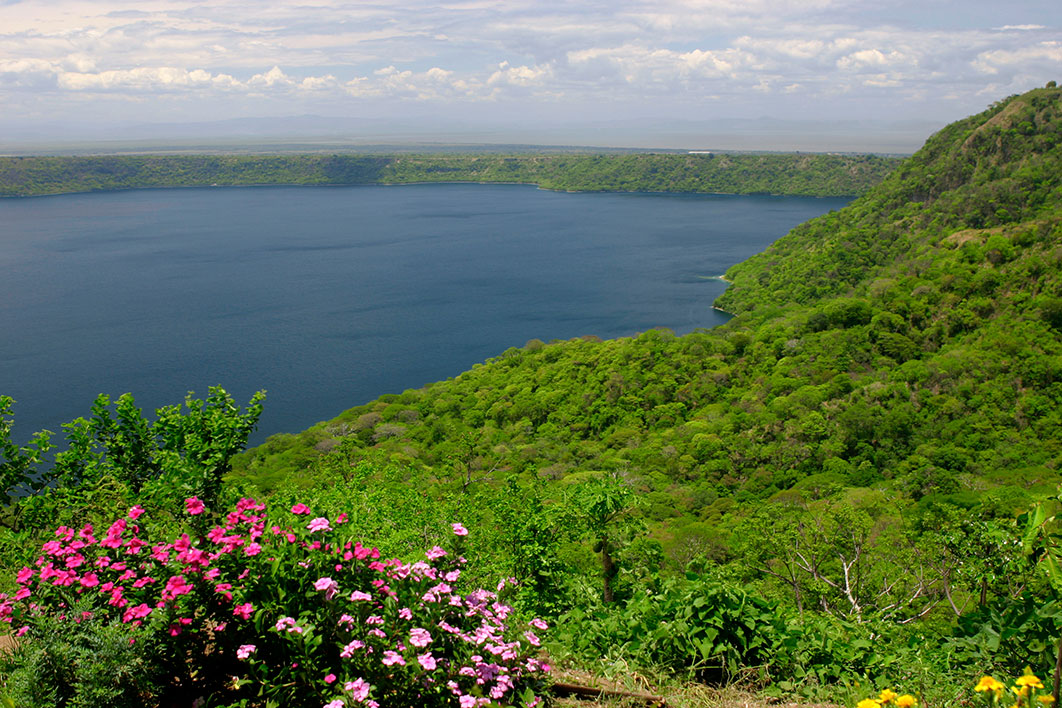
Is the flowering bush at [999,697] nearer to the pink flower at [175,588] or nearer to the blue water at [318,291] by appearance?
the pink flower at [175,588]

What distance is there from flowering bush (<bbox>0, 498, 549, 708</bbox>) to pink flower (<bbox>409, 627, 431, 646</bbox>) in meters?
0.01

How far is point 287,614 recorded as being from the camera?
4.18 metres

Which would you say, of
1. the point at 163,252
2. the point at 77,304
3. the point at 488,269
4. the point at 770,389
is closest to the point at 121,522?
the point at 770,389

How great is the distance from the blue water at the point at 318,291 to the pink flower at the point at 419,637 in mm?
42073

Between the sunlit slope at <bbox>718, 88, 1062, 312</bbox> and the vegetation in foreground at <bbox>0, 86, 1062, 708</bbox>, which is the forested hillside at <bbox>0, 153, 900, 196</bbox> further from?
the vegetation in foreground at <bbox>0, 86, 1062, 708</bbox>

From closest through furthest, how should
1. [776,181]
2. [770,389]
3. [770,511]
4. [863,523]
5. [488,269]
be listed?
[863,523] < [770,511] < [770,389] < [488,269] < [776,181]

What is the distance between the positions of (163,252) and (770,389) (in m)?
88.0

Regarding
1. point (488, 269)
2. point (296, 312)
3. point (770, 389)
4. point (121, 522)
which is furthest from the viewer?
point (488, 269)

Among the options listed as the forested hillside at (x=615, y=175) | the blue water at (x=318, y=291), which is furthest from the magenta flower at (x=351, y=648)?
the forested hillside at (x=615, y=175)

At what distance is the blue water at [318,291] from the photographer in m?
50.4

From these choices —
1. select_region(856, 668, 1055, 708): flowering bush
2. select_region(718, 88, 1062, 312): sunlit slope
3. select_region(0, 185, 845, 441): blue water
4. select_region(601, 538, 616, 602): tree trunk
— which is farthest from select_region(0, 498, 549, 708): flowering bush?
select_region(718, 88, 1062, 312): sunlit slope

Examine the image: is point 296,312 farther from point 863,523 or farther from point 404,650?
point 404,650

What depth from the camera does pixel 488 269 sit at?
86.5 m

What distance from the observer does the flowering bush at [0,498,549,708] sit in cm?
398
